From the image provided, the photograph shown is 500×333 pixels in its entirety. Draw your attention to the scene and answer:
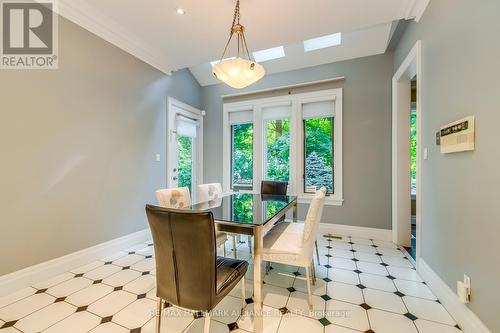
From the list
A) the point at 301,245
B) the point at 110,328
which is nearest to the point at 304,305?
the point at 301,245

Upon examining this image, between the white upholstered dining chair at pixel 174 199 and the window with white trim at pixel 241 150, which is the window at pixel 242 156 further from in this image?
the white upholstered dining chair at pixel 174 199

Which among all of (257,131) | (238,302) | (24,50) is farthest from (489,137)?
(24,50)

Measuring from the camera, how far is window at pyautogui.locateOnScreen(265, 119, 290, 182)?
403 cm

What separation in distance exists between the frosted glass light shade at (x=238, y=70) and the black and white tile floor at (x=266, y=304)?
2.06 m

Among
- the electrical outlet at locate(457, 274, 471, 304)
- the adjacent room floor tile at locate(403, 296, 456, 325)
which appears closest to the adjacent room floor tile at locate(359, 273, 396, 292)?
the adjacent room floor tile at locate(403, 296, 456, 325)

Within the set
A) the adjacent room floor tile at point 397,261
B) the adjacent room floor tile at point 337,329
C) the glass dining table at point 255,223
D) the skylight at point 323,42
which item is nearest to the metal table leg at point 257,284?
the glass dining table at point 255,223

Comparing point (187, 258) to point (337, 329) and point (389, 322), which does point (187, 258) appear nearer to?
point (337, 329)

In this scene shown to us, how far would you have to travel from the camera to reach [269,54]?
149 inches

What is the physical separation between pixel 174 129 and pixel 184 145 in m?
0.46

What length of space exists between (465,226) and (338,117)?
240 centimetres

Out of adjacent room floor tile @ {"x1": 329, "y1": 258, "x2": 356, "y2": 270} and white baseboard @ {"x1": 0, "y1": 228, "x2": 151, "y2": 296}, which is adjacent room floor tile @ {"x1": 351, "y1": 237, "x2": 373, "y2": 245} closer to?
adjacent room floor tile @ {"x1": 329, "y1": 258, "x2": 356, "y2": 270}

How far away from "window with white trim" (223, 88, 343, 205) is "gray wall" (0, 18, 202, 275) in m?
1.63

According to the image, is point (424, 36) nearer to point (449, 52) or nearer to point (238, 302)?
point (449, 52)

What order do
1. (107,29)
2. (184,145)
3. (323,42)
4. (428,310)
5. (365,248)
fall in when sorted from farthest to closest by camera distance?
1. (184,145)
2. (323,42)
3. (365,248)
4. (107,29)
5. (428,310)
